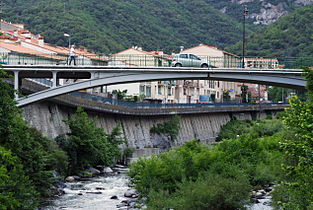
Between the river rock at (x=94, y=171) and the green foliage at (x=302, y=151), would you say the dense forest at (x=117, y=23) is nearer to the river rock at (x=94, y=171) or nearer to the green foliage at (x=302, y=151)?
the river rock at (x=94, y=171)

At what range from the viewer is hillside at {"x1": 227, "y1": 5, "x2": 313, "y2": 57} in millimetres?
106312

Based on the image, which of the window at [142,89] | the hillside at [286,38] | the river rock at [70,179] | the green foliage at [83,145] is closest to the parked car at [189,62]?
the green foliage at [83,145]

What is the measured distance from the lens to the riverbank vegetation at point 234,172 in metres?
16.2

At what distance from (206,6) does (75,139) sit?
129446 millimetres

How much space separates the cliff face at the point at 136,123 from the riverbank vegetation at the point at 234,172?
11060 mm

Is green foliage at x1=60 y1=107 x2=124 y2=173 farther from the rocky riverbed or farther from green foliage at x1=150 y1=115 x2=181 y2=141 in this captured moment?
green foliage at x1=150 y1=115 x2=181 y2=141

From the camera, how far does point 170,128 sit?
60.0m

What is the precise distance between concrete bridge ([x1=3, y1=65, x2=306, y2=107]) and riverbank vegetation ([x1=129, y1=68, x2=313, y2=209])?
139 inches

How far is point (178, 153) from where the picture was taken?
3347cm

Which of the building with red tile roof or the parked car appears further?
the building with red tile roof

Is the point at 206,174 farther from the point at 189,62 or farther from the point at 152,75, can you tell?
the point at 189,62

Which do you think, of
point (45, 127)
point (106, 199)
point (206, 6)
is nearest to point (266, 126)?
point (45, 127)

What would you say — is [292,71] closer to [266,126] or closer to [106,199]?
[106,199]

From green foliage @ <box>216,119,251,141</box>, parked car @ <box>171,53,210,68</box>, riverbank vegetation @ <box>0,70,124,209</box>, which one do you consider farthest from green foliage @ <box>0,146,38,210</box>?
green foliage @ <box>216,119,251,141</box>
